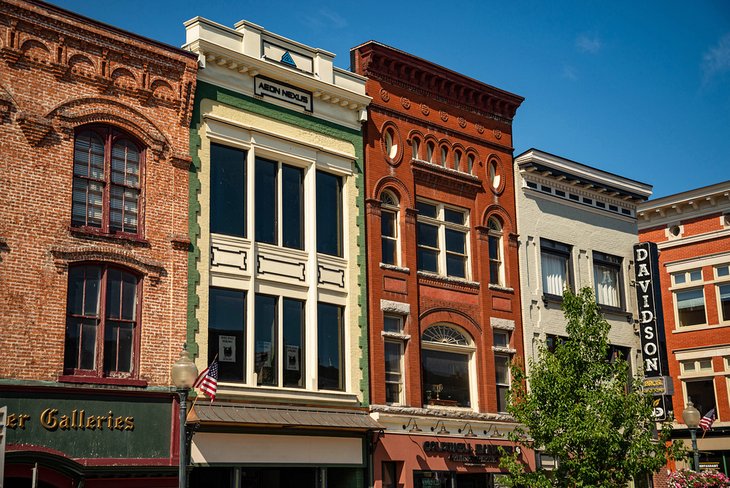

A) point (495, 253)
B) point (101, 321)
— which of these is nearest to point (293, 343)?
point (101, 321)

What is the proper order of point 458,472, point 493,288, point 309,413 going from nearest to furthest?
point 309,413
point 458,472
point 493,288

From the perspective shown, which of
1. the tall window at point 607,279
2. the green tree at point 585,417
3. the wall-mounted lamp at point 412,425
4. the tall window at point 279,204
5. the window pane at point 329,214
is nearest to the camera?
the green tree at point 585,417

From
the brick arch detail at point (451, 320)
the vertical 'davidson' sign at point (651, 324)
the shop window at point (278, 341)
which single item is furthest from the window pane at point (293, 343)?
the vertical 'davidson' sign at point (651, 324)

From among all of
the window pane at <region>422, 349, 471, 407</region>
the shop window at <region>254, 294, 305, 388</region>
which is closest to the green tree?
the window pane at <region>422, 349, 471, 407</region>

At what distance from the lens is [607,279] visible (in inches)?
1567

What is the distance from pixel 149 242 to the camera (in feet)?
80.5

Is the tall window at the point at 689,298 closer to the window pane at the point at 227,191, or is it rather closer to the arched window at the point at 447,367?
the arched window at the point at 447,367

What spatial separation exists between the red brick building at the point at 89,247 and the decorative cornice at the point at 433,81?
8.02 meters

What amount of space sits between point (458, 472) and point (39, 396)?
1432 cm

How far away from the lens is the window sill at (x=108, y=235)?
23.2 m

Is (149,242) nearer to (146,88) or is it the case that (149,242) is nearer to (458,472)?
(146,88)

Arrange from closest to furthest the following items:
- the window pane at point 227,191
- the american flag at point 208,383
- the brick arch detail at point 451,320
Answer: the american flag at point 208,383 → the window pane at point 227,191 → the brick arch detail at point 451,320

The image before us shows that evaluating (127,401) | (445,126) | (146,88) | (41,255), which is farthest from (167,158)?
(445,126)

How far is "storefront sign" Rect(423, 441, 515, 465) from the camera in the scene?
30312mm
